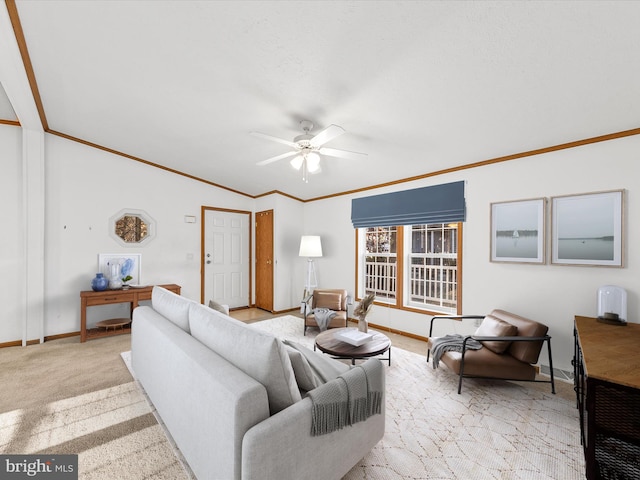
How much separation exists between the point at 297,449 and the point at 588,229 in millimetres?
3155

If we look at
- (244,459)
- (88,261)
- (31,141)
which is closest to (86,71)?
(31,141)

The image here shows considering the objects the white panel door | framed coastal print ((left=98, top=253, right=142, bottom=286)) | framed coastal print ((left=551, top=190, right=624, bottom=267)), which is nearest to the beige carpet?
Result: framed coastal print ((left=551, top=190, right=624, bottom=267))

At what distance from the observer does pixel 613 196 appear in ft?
8.40

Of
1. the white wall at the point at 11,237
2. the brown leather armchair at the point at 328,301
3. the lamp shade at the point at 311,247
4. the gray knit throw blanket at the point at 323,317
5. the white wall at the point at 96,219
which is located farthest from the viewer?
the lamp shade at the point at 311,247

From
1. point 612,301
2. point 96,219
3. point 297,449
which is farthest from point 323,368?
point 96,219

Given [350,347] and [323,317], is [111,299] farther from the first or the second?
[350,347]

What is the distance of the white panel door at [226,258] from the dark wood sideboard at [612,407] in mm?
5187

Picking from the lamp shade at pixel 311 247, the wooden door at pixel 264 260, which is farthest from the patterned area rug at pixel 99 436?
the wooden door at pixel 264 260

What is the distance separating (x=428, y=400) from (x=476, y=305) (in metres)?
1.52

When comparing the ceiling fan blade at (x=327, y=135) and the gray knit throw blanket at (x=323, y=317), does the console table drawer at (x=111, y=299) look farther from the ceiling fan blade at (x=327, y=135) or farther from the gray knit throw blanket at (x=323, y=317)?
the ceiling fan blade at (x=327, y=135)

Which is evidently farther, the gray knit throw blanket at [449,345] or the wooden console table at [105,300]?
the wooden console table at [105,300]

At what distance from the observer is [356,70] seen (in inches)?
82.0

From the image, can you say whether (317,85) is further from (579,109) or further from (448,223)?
(448,223)

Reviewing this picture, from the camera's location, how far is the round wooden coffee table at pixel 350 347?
8.18 feet
